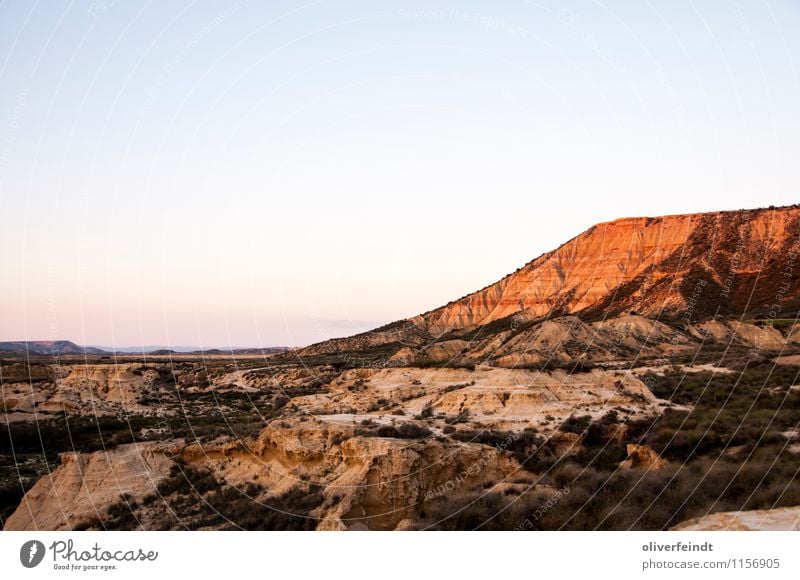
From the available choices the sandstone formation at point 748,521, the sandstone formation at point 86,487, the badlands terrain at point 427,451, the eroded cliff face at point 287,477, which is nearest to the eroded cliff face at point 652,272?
the badlands terrain at point 427,451

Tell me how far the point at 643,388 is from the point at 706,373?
9.28 metres

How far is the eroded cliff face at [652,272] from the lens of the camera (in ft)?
262

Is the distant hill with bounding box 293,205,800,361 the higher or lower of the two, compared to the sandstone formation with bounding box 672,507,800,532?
higher

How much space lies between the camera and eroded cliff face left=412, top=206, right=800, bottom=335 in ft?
262

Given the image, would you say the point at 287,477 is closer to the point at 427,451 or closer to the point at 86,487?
the point at 427,451

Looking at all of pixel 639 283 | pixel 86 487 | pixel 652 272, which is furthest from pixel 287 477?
pixel 652 272

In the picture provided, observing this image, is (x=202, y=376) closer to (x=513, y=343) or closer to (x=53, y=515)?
(x=513, y=343)

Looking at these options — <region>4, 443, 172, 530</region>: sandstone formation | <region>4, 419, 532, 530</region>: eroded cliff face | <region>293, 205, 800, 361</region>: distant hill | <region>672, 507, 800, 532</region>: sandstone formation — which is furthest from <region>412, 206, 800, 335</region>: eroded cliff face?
<region>4, 443, 172, 530</region>: sandstone formation

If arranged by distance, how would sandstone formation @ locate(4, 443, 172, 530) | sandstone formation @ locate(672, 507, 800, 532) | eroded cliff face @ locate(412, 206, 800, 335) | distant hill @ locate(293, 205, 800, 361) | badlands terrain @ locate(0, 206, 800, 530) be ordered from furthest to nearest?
1. eroded cliff face @ locate(412, 206, 800, 335)
2. distant hill @ locate(293, 205, 800, 361)
3. sandstone formation @ locate(4, 443, 172, 530)
4. badlands terrain @ locate(0, 206, 800, 530)
5. sandstone formation @ locate(672, 507, 800, 532)

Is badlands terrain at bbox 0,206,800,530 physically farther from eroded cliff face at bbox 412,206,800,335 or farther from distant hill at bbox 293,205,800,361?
eroded cliff face at bbox 412,206,800,335

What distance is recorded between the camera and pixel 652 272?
92.9m

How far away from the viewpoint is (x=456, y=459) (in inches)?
653

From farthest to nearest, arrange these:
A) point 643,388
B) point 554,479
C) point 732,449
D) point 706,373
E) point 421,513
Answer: point 706,373 → point 643,388 → point 732,449 → point 554,479 → point 421,513

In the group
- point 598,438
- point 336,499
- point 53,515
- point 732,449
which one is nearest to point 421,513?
point 336,499
